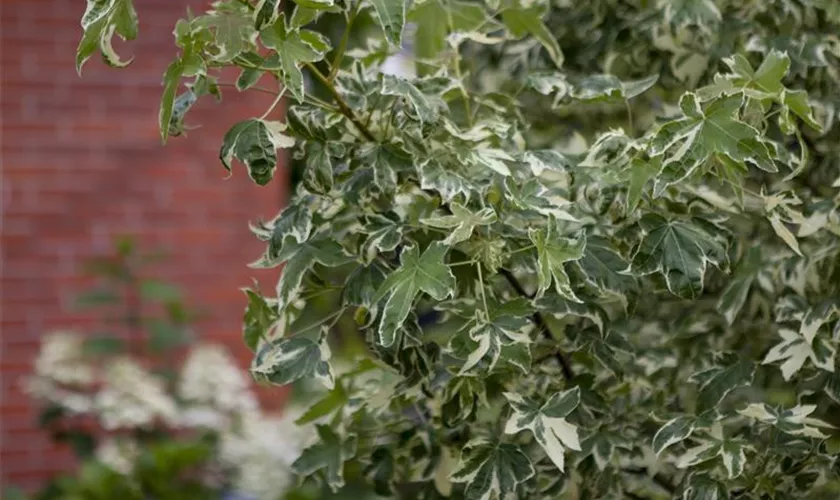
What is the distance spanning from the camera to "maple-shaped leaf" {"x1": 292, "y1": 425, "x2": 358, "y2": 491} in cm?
142

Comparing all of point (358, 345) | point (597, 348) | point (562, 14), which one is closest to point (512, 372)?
point (597, 348)

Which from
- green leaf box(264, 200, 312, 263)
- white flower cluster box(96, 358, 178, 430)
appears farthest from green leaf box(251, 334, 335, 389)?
white flower cluster box(96, 358, 178, 430)

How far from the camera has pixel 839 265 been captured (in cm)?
137

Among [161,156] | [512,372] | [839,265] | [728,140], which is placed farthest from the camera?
[161,156]

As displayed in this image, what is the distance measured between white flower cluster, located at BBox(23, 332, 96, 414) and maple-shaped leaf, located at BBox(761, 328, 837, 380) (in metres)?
2.01

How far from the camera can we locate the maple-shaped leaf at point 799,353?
126 centimetres

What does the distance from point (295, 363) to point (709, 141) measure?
1.70ft

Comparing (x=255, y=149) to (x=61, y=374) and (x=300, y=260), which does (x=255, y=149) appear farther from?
(x=61, y=374)

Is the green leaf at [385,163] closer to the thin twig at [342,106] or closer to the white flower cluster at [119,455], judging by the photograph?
the thin twig at [342,106]

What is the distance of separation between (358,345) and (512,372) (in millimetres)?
2925

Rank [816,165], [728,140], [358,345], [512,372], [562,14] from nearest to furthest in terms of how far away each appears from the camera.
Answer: [728,140] → [512,372] → [816,165] → [562,14] → [358,345]

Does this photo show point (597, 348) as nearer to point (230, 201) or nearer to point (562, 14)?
point (562, 14)

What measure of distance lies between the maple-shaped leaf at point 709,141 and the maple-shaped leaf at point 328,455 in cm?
60

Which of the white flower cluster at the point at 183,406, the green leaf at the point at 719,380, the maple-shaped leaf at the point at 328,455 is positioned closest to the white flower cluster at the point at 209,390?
the white flower cluster at the point at 183,406
